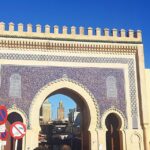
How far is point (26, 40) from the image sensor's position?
1244cm

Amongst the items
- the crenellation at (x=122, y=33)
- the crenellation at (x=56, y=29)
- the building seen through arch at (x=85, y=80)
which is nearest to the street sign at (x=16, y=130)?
the building seen through arch at (x=85, y=80)

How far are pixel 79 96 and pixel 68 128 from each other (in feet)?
41.9

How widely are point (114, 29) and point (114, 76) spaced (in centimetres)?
193

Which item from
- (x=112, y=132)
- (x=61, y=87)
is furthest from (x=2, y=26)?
(x=112, y=132)

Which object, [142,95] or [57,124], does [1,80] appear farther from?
[57,124]

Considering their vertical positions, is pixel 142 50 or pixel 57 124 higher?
pixel 142 50

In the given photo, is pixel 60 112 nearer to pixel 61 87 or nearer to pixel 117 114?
pixel 117 114

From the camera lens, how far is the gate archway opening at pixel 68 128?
509 inches

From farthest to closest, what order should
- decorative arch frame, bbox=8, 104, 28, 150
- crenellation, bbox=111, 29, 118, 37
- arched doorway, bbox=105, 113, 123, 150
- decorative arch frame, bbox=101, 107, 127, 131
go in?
1. crenellation, bbox=111, 29, 118, 37
2. arched doorway, bbox=105, 113, 123, 150
3. decorative arch frame, bbox=101, 107, 127, 131
4. decorative arch frame, bbox=8, 104, 28, 150

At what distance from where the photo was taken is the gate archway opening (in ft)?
42.4

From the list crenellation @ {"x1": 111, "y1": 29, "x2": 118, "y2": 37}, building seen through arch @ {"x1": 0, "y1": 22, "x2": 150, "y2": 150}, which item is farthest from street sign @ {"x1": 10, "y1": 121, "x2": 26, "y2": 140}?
crenellation @ {"x1": 111, "y1": 29, "x2": 118, "y2": 37}

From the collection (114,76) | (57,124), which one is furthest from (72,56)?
(57,124)

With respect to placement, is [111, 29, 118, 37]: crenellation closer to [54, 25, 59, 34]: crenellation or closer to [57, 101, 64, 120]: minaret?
[54, 25, 59, 34]: crenellation

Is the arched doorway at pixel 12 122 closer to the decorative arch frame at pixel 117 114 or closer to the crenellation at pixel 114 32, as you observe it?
the decorative arch frame at pixel 117 114
